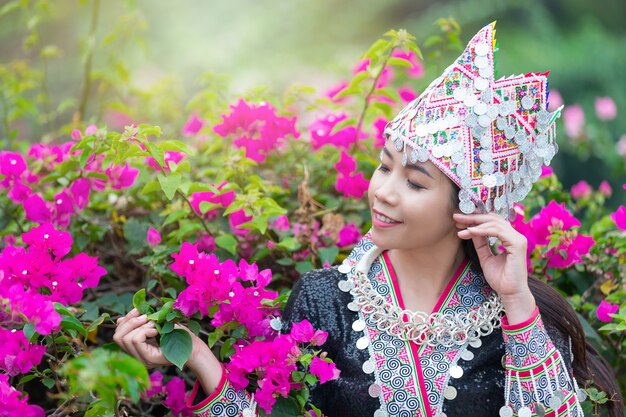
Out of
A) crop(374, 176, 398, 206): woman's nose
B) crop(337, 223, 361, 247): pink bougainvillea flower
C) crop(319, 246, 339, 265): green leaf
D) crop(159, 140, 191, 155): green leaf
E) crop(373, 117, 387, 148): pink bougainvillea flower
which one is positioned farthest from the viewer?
crop(373, 117, 387, 148): pink bougainvillea flower

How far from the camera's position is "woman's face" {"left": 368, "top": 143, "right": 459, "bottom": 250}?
60.2 inches

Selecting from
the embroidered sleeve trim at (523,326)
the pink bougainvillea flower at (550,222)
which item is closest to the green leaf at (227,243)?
the embroidered sleeve trim at (523,326)

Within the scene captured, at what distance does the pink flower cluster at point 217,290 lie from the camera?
1.44 meters

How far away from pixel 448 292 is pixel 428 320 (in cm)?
8

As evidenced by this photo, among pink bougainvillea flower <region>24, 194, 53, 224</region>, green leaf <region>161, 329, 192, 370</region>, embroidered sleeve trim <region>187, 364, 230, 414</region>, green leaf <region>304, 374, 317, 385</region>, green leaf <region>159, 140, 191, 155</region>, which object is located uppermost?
green leaf <region>159, 140, 191, 155</region>

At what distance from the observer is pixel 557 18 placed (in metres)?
5.52

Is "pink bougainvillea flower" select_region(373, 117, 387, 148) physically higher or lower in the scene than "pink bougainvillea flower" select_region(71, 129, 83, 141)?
lower

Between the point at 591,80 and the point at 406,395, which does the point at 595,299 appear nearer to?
the point at 406,395

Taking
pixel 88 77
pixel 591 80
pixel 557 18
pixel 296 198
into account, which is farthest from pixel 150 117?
pixel 557 18

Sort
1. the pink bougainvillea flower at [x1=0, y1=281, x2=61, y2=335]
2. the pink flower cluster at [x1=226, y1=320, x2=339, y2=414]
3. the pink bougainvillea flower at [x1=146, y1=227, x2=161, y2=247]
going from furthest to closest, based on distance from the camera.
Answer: the pink bougainvillea flower at [x1=146, y1=227, x2=161, y2=247] < the pink flower cluster at [x1=226, y1=320, x2=339, y2=414] < the pink bougainvillea flower at [x1=0, y1=281, x2=61, y2=335]

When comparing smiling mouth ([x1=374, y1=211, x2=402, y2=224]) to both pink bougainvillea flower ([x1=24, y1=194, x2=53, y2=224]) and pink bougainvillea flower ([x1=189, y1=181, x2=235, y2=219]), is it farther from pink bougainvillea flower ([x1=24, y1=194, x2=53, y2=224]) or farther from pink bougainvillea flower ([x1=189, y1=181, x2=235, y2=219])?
pink bougainvillea flower ([x1=24, y1=194, x2=53, y2=224])

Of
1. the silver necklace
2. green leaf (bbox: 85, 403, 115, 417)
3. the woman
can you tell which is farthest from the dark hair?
green leaf (bbox: 85, 403, 115, 417)

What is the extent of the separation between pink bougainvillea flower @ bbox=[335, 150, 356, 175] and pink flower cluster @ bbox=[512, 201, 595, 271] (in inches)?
16.3

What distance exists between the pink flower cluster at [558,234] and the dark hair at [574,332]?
19cm
